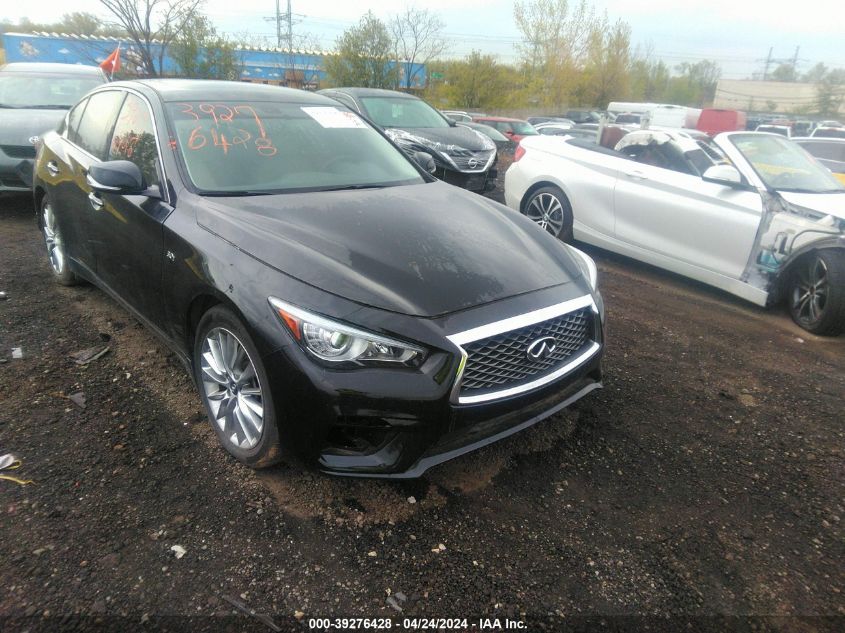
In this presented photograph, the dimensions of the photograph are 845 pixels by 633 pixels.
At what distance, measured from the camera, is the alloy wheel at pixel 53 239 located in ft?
14.7

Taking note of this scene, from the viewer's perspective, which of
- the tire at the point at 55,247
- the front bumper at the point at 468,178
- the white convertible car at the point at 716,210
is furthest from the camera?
the front bumper at the point at 468,178

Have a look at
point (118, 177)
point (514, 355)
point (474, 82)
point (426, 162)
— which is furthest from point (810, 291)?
point (474, 82)

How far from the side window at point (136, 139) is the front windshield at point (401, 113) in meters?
6.00

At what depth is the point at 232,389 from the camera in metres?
2.60

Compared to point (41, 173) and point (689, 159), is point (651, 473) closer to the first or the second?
point (689, 159)

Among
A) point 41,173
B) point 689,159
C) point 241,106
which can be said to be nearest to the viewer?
point 241,106

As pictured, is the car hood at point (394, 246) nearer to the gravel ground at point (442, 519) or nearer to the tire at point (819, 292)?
the gravel ground at point (442, 519)

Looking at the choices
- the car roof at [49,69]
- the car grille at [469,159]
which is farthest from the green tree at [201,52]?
the car grille at [469,159]

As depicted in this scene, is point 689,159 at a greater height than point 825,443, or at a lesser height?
greater

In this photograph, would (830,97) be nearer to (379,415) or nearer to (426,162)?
(426,162)

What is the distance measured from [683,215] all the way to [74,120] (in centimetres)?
515

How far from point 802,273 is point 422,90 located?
29468 mm

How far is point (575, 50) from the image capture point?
38344mm

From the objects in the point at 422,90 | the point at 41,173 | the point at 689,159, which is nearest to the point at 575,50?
the point at 422,90
